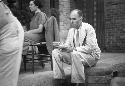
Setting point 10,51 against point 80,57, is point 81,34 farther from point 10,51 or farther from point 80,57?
point 10,51

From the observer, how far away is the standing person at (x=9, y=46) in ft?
9.37

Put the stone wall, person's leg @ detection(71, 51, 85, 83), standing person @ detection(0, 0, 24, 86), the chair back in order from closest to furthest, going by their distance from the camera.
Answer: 1. standing person @ detection(0, 0, 24, 86)
2. person's leg @ detection(71, 51, 85, 83)
3. the chair back
4. the stone wall

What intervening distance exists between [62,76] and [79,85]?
32cm

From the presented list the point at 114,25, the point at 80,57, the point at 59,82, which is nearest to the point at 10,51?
the point at 80,57

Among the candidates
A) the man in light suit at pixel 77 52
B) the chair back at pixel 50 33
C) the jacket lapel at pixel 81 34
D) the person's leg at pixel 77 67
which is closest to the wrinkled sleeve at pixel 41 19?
the chair back at pixel 50 33

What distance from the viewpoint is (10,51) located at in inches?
113

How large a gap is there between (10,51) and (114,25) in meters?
8.90

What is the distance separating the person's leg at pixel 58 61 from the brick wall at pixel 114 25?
636 cm

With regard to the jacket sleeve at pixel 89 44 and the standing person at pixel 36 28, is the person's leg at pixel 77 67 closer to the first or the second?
the jacket sleeve at pixel 89 44

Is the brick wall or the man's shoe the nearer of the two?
the man's shoe

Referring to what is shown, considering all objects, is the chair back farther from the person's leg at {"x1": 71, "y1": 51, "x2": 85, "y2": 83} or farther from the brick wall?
the brick wall

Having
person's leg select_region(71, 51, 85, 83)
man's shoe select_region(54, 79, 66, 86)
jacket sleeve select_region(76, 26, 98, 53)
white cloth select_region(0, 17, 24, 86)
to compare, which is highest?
white cloth select_region(0, 17, 24, 86)

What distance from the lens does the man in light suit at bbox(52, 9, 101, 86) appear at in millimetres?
5086

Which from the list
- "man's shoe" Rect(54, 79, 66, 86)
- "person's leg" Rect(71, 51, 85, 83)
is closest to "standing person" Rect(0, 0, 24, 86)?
"person's leg" Rect(71, 51, 85, 83)
